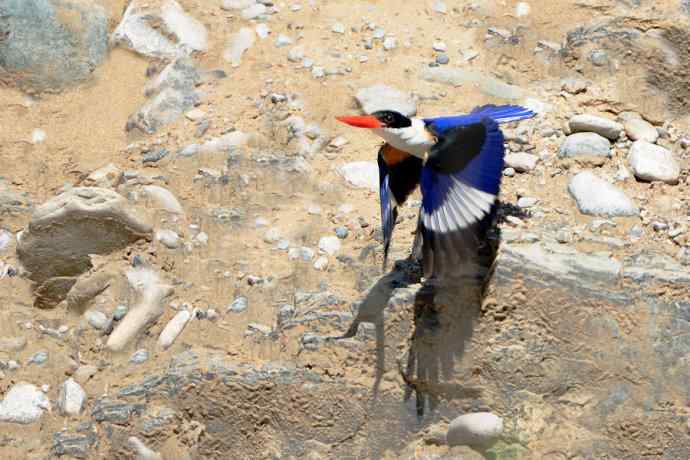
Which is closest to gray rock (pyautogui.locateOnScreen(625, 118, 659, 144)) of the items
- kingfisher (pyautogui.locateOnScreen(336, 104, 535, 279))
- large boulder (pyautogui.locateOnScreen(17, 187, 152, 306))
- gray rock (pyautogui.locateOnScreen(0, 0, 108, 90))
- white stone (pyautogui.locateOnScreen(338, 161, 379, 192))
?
kingfisher (pyautogui.locateOnScreen(336, 104, 535, 279))

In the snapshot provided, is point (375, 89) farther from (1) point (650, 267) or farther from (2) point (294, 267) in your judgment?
(1) point (650, 267)

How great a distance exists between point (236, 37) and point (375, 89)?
1.13 m

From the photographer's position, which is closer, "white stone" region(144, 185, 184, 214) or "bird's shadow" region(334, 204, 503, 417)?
"bird's shadow" region(334, 204, 503, 417)

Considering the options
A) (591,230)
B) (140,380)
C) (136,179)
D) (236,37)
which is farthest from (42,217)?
(591,230)

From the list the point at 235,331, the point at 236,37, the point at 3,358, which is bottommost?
the point at 3,358

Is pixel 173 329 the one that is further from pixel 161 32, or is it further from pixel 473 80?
pixel 161 32

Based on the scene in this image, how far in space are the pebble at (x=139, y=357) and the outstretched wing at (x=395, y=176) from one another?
1184 millimetres

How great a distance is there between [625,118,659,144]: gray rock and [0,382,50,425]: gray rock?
305cm

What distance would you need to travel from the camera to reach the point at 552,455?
4332 mm

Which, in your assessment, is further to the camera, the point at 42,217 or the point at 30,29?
the point at 30,29

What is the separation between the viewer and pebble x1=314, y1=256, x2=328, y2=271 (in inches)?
193

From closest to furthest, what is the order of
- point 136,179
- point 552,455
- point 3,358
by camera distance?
Result: point 552,455, point 3,358, point 136,179

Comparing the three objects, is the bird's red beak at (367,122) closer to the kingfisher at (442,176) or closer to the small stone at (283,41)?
the kingfisher at (442,176)

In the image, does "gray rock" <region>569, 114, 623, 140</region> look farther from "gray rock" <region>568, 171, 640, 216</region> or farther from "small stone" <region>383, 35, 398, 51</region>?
"small stone" <region>383, 35, 398, 51</region>
